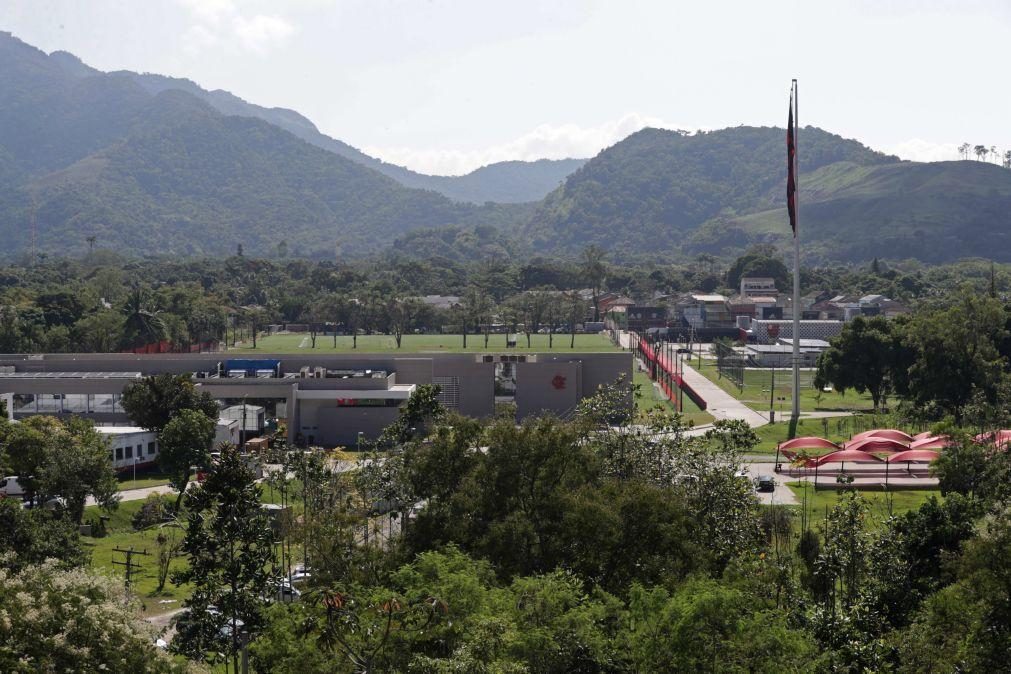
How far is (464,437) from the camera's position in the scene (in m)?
25.6

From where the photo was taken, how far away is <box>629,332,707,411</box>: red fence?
66.9 metres

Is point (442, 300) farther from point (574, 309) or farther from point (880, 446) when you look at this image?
point (880, 446)

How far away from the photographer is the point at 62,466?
35.9m

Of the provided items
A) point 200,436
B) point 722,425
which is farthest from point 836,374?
point 200,436

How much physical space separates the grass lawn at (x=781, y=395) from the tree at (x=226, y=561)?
43889mm

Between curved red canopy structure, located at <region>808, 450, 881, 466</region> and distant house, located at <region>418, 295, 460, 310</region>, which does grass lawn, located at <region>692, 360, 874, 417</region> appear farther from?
distant house, located at <region>418, 295, 460, 310</region>

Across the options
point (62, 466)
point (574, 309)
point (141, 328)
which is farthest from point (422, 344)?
point (62, 466)

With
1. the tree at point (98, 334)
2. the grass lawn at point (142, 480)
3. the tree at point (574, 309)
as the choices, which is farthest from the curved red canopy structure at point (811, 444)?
the tree at point (574, 309)

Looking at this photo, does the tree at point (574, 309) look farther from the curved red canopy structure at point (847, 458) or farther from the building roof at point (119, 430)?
the curved red canopy structure at point (847, 458)

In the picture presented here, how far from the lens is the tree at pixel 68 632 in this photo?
16688mm

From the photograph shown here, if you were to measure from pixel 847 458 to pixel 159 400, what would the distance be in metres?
28.3

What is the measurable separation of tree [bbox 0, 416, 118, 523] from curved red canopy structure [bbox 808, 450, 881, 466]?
85.8ft

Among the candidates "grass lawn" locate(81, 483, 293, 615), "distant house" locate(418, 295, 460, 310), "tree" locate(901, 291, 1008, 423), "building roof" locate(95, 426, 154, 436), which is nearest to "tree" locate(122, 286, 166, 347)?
"building roof" locate(95, 426, 154, 436)

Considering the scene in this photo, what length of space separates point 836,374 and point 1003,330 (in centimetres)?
869
